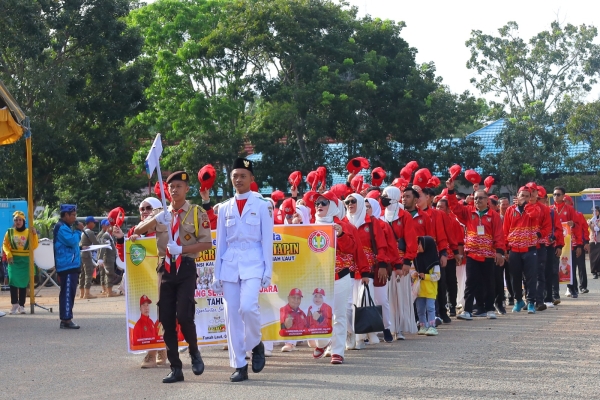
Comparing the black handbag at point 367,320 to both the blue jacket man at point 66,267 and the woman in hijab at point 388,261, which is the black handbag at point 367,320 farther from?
the blue jacket man at point 66,267

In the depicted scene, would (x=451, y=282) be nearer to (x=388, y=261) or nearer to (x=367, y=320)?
(x=388, y=261)

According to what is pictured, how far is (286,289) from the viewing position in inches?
419

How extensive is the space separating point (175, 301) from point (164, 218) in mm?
793

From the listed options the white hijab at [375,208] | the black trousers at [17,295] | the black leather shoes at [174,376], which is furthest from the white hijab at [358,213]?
the black trousers at [17,295]

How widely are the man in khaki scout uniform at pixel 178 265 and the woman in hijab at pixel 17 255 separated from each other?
30.1 ft

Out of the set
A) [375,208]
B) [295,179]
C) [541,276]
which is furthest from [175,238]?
[541,276]

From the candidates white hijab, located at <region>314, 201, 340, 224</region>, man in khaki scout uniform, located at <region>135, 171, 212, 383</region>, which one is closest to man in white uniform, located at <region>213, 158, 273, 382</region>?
man in khaki scout uniform, located at <region>135, 171, 212, 383</region>

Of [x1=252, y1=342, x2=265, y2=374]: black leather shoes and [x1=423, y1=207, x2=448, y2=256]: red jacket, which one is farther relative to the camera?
[x1=423, y1=207, x2=448, y2=256]: red jacket

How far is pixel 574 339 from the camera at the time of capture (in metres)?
12.0

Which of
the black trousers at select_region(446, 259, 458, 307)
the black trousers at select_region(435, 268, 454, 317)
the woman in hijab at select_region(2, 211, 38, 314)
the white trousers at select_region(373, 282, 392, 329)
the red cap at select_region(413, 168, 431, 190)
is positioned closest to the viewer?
the white trousers at select_region(373, 282, 392, 329)

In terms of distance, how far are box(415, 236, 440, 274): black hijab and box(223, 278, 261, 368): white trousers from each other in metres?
4.39

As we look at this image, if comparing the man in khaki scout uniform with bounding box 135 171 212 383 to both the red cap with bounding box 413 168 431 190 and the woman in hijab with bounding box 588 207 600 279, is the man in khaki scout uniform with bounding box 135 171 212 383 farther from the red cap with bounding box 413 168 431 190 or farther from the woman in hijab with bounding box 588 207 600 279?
the woman in hijab with bounding box 588 207 600 279

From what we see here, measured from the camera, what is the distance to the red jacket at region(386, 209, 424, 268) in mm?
12508

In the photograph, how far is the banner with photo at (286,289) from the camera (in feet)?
34.2
